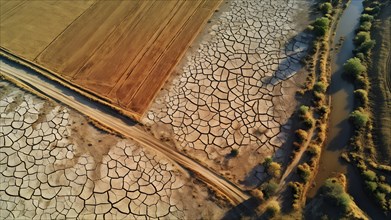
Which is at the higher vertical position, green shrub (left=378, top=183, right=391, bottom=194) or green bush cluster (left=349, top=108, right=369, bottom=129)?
green bush cluster (left=349, top=108, right=369, bottom=129)

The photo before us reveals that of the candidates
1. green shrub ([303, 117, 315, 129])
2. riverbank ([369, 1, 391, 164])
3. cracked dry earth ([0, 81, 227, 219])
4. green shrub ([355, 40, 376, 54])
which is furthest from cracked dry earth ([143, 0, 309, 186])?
riverbank ([369, 1, 391, 164])

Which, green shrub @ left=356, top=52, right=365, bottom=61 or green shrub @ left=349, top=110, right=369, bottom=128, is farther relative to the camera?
green shrub @ left=356, top=52, right=365, bottom=61

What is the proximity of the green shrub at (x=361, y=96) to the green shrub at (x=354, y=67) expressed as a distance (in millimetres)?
882

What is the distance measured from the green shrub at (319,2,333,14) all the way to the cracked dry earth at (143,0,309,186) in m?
0.77

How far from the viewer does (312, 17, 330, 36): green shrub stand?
14516 mm

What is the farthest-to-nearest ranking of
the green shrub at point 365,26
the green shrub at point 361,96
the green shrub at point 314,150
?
the green shrub at point 365,26, the green shrub at point 361,96, the green shrub at point 314,150

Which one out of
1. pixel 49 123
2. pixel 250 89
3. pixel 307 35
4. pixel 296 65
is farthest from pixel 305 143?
pixel 49 123

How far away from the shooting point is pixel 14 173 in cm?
1077

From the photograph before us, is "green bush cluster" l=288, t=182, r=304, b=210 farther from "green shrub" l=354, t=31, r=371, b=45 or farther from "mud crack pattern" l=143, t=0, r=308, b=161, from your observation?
"green shrub" l=354, t=31, r=371, b=45

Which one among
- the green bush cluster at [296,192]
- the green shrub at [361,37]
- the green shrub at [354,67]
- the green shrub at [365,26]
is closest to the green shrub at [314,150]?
the green bush cluster at [296,192]

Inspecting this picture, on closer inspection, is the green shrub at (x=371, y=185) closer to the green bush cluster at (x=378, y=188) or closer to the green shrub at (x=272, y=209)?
the green bush cluster at (x=378, y=188)

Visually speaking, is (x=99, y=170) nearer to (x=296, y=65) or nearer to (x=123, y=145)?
(x=123, y=145)

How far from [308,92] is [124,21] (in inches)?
373

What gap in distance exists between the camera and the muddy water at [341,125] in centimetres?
997
